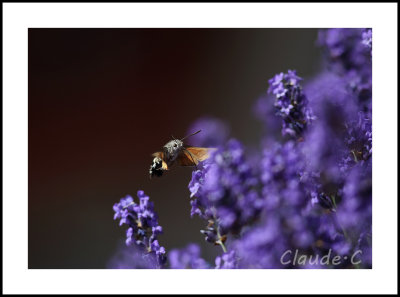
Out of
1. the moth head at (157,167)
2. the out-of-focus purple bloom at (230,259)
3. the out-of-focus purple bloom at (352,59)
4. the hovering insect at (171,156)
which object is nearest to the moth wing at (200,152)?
the hovering insect at (171,156)

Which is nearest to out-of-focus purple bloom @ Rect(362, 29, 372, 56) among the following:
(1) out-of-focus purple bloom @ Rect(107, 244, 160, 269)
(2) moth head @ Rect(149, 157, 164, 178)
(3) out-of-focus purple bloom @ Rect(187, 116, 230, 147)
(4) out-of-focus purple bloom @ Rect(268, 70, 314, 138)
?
(4) out-of-focus purple bloom @ Rect(268, 70, 314, 138)

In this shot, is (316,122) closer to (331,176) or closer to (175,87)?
(331,176)

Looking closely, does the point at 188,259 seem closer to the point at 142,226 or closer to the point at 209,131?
the point at 142,226

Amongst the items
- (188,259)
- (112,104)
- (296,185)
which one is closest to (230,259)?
(188,259)

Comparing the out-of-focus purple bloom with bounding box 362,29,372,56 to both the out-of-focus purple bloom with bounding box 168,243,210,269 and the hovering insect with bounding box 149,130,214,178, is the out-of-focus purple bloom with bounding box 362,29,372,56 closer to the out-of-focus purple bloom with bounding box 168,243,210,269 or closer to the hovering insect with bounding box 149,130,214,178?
the hovering insect with bounding box 149,130,214,178

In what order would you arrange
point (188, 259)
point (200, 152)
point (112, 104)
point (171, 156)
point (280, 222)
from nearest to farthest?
point (280, 222), point (188, 259), point (200, 152), point (171, 156), point (112, 104)
